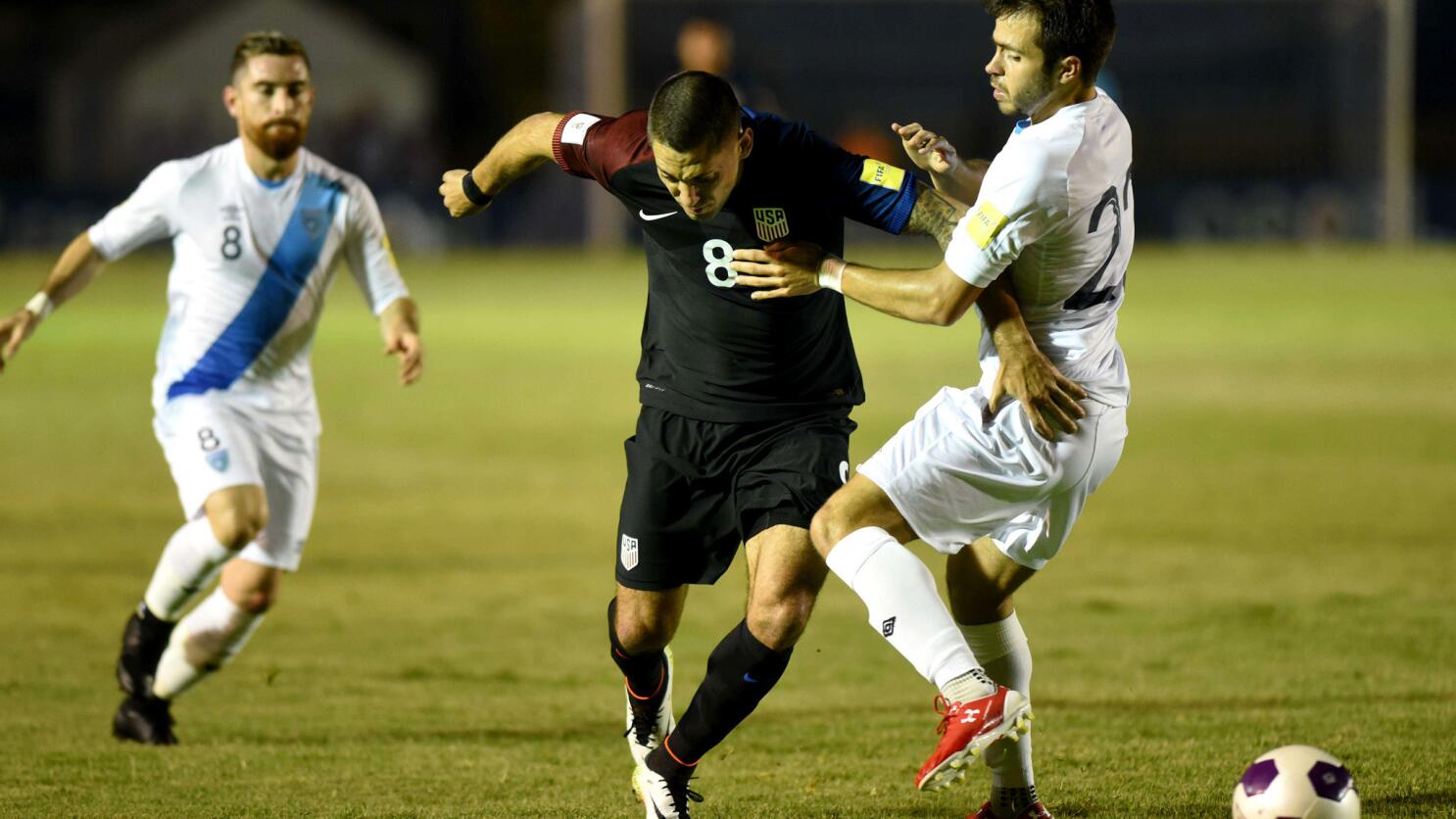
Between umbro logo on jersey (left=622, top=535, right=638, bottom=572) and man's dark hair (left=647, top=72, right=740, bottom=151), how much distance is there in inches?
44.5

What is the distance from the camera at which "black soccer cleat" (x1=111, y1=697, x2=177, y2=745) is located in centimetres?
568

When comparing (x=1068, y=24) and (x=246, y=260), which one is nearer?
(x=1068, y=24)

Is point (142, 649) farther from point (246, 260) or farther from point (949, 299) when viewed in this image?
point (949, 299)

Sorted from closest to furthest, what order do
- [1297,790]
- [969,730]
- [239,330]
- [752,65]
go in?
[969,730], [1297,790], [239,330], [752,65]

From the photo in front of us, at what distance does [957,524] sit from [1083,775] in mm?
1143

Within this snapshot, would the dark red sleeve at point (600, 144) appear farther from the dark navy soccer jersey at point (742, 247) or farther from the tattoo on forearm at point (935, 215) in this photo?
the tattoo on forearm at point (935, 215)

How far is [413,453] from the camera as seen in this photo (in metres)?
12.5

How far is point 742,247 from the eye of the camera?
4668 millimetres

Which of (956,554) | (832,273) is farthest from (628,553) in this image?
(832,273)

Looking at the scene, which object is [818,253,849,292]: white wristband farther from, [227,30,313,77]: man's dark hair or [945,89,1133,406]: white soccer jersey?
[227,30,313,77]: man's dark hair

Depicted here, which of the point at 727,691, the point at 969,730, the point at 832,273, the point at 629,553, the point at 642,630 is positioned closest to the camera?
the point at 969,730

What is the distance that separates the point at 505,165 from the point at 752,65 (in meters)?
28.8

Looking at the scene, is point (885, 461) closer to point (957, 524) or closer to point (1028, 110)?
point (957, 524)

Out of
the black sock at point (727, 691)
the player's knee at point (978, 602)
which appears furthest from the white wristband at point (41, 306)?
the player's knee at point (978, 602)
